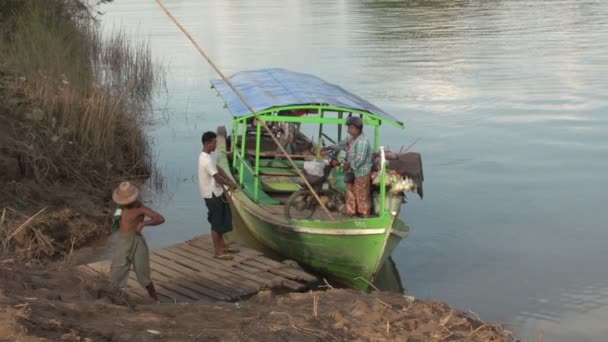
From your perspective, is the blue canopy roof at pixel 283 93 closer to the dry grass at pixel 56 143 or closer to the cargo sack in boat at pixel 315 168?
the cargo sack in boat at pixel 315 168

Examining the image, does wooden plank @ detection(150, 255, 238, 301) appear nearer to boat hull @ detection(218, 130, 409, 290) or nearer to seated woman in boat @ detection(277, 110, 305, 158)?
boat hull @ detection(218, 130, 409, 290)

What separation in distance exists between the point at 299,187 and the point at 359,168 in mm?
1740

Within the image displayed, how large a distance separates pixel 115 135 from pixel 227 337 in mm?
8094

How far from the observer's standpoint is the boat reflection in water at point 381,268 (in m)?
9.66

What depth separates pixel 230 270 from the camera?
27.3 feet

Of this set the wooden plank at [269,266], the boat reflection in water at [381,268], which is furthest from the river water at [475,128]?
the wooden plank at [269,266]

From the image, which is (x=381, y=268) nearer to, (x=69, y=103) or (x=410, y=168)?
(x=410, y=168)

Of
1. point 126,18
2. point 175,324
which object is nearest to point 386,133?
point 175,324

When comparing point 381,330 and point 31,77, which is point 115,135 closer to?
point 31,77

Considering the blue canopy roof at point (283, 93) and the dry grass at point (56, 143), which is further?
the dry grass at point (56, 143)

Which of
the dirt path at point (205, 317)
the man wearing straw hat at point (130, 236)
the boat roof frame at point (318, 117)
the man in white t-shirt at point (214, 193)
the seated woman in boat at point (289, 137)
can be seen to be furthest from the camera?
the seated woman in boat at point (289, 137)

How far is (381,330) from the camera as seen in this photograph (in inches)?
219

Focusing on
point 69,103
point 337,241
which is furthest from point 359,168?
point 69,103

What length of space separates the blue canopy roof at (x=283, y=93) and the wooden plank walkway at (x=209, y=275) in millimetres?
2125
